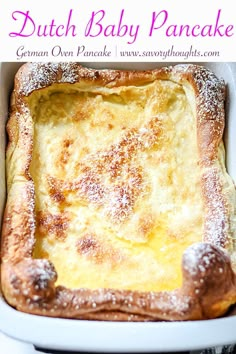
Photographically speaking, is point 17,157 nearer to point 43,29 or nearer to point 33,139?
point 33,139

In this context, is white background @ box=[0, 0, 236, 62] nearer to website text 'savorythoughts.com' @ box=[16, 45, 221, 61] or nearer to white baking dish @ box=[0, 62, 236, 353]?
website text 'savorythoughts.com' @ box=[16, 45, 221, 61]

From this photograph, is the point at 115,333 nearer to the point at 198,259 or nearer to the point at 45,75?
the point at 198,259

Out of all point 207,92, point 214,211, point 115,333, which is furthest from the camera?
point 207,92

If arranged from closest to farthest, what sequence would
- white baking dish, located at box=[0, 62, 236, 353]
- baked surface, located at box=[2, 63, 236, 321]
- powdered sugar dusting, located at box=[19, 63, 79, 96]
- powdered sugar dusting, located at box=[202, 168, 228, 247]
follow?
white baking dish, located at box=[0, 62, 236, 353] → baked surface, located at box=[2, 63, 236, 321] → powdered sugar dusting, located at box=[202, 168, 228, 247] → powdered sugar dusting, located at box=[19, 63, 79, 96]

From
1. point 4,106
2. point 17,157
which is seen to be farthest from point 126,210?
point 4,106

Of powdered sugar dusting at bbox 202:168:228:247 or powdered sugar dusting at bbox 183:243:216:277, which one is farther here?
powdered sugar dusting at bbox 202:168:228:247

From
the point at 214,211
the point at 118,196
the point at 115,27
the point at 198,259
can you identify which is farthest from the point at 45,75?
the point at 198,259

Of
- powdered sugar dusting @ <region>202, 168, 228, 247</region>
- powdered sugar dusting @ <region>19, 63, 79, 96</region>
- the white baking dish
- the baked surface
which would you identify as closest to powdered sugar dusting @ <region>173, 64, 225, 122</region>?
the baked surface

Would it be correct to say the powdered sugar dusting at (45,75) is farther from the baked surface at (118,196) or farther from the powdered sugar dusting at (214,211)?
the powdered sugar dusting at (214,211)
